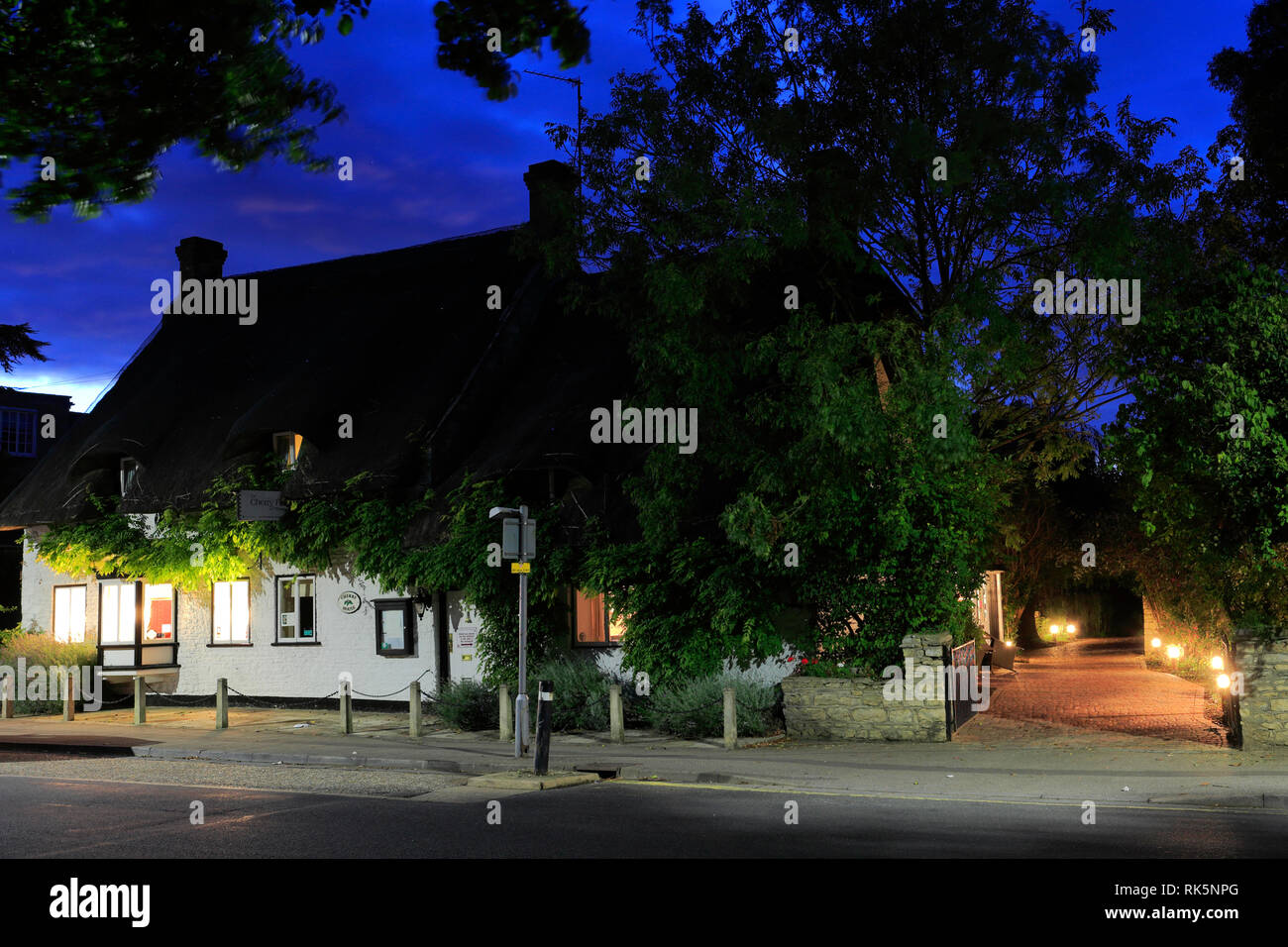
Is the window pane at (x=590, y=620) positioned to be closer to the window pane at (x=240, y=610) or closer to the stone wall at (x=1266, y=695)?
the window pane at (x=240, y=610)

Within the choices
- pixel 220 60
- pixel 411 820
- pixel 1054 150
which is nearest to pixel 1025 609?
pixel 1054 150

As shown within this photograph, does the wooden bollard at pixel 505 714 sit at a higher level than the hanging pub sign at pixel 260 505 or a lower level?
lower

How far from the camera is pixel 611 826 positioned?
10219mm

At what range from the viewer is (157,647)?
25156mm

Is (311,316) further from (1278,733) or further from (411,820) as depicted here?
(1278,733)

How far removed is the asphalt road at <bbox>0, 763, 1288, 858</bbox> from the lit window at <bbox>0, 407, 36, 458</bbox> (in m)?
40.2

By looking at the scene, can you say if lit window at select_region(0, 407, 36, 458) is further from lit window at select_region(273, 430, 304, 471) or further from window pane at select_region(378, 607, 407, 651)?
window pane at select_region(378, 607, 407, 651)

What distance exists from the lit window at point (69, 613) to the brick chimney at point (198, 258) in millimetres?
8477

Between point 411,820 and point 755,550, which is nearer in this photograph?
point 411,820

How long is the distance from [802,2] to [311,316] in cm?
1436

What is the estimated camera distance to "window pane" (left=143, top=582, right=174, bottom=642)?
84.7 feet

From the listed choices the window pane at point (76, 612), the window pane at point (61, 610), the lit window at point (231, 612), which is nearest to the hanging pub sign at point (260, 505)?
the lit window at point (231, 612)

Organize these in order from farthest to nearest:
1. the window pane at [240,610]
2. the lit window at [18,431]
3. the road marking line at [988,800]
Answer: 1. the lit window at [18,431]
2. the window pane at [240,610]
3. the road marking line at [988,800]

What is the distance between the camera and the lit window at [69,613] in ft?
87.2
